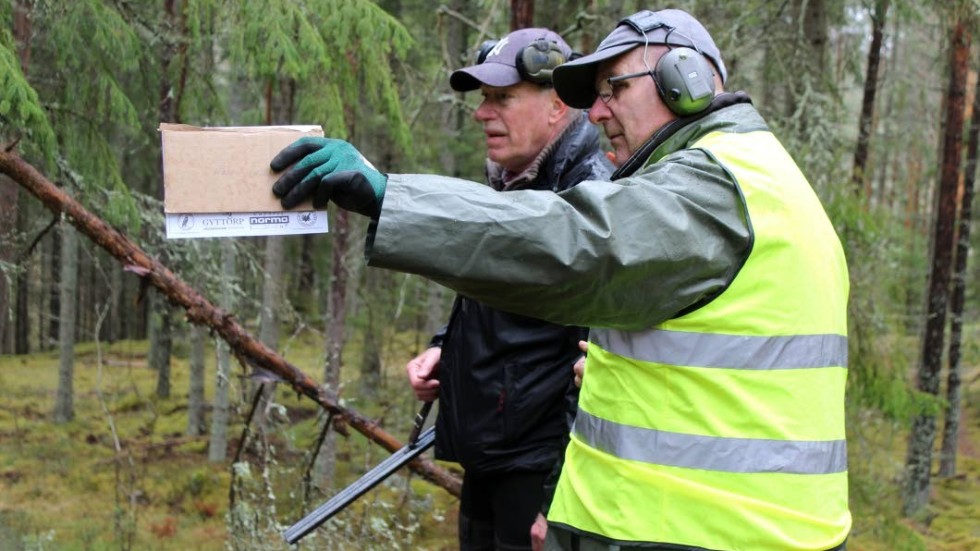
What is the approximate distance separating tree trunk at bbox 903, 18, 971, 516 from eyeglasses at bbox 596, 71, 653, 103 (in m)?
12.4

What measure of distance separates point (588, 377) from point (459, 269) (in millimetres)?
655

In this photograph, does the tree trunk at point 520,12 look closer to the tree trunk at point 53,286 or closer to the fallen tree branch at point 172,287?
the fallen tree branch at point 172,287

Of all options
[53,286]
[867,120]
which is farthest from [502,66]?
[53,286]

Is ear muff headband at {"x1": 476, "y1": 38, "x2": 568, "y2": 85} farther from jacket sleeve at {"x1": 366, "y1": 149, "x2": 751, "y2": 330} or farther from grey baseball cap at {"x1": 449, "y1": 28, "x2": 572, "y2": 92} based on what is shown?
jacket sleeve at {"x1": 366, "y1": 149, "x2": 751, "y2": 330}

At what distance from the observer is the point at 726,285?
1890mm

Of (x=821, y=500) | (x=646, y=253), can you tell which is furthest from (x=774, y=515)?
(x=646, y=253)

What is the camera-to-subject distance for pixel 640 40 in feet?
7.11

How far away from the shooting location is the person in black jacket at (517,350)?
9.97 feet

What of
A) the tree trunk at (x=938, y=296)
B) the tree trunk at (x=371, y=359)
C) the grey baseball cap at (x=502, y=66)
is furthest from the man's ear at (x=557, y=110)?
the tree trunk at (x=938, y=296)

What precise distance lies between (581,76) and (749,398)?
3.06 ft

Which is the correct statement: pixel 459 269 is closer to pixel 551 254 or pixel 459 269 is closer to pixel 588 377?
pixel 551 254

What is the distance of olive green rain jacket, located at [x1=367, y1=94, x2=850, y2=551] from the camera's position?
170 centimetres

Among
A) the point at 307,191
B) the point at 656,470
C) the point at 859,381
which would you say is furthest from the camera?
the point at 859,381

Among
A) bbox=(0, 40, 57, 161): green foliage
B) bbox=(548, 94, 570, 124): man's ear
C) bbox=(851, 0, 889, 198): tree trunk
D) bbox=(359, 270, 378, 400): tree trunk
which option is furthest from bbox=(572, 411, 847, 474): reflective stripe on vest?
bbox=(359, 270, 378, 400): tree trunk
